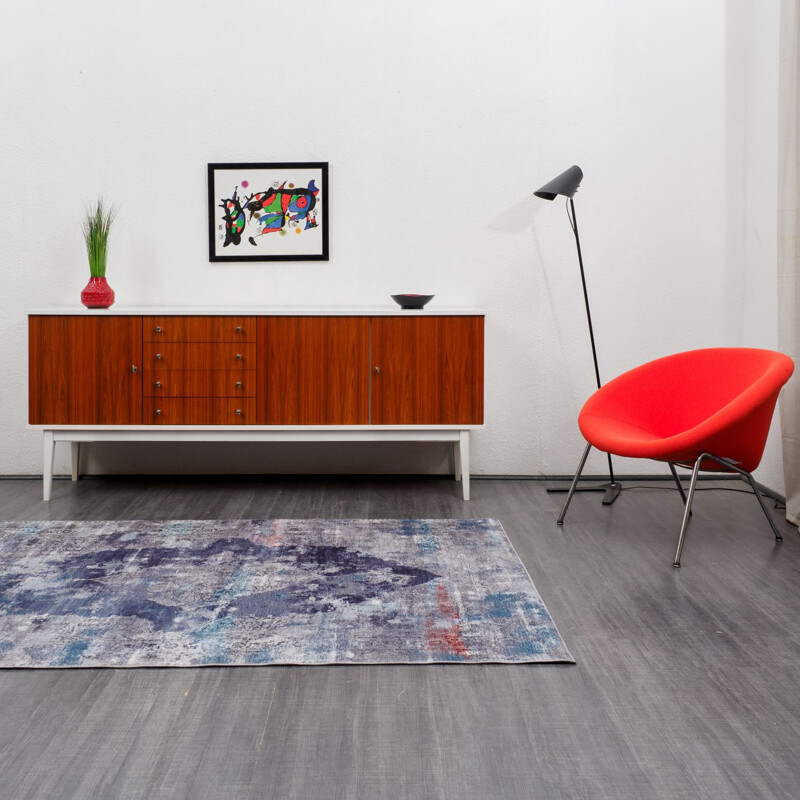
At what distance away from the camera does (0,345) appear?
398 cm

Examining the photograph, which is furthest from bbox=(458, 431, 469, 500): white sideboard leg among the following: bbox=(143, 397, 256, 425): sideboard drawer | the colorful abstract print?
the colorful abstract print

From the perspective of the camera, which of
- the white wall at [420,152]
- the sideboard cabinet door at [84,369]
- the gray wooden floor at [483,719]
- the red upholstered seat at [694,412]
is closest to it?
the gray wooden floor at [483,719]

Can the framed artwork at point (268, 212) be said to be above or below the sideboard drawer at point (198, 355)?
above

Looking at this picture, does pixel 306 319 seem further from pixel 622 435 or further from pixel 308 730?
pixel 308 730

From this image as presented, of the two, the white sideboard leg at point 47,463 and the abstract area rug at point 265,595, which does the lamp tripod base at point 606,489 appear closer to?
the abstract area rug at point 265,595

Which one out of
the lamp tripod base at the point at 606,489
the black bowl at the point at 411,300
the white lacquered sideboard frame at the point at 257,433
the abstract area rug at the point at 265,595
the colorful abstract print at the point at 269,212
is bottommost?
the abstract area rug at the point at 265,595

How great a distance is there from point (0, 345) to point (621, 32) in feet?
11.3

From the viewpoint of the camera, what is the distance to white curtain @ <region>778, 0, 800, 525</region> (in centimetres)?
318

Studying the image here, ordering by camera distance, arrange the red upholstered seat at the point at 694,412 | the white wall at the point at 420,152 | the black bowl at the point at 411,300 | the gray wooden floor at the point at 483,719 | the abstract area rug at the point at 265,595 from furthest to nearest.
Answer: the white wall at the point at 420,152
the black bowl at the point at 411,300
the red upholstered seat at the point at 694,412
the abstract area rug at the point at 265,595
the gray wooden floor at the point at 483,719

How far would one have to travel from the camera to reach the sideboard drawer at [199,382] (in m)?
3.55

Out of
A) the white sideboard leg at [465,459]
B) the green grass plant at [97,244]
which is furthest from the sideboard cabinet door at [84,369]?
the white sideboard leg at [465,459]

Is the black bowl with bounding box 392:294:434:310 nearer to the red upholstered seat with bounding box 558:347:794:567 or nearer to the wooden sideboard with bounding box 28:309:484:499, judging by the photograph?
the wooden sideboard with bounding box 28:309:484:499

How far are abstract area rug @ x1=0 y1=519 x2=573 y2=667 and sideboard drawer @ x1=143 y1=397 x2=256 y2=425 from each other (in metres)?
0.61

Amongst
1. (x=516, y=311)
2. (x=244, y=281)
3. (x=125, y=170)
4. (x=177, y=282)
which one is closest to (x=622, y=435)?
(x=516, y=311)
